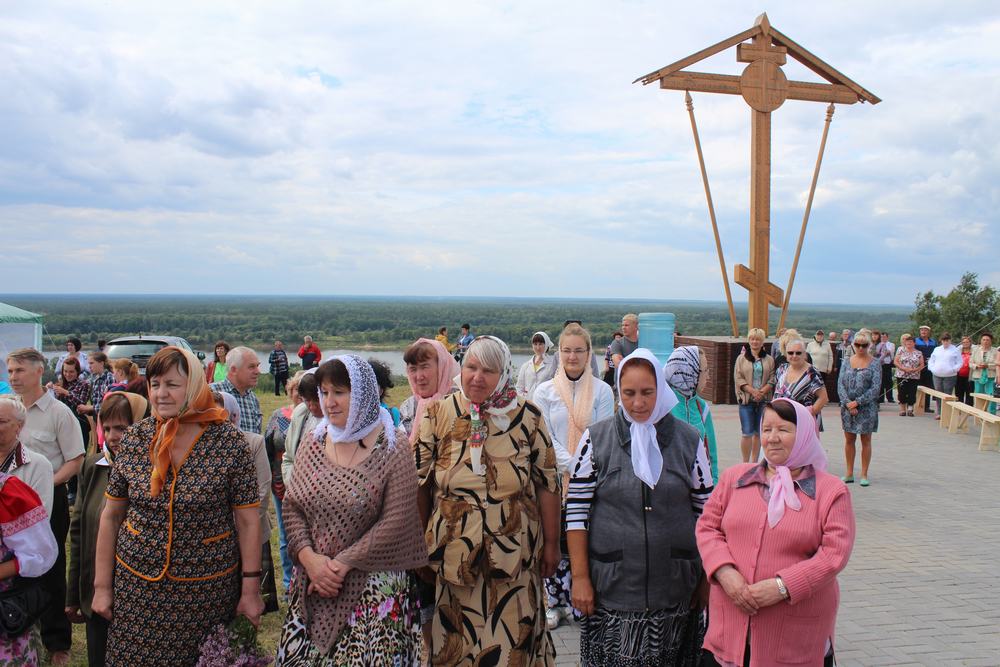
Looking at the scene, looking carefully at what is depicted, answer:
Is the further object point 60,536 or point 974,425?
point 974,425

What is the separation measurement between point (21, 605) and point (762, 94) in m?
13.8

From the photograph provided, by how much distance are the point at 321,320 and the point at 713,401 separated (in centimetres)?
8023

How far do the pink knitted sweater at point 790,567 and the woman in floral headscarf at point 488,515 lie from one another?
2.56ft

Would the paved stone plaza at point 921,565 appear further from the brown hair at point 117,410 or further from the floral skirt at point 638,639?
the brown hair at point 117,410

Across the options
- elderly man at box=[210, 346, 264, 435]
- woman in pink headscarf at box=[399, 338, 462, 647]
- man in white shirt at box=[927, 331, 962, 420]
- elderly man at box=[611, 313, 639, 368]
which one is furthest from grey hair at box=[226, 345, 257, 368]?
man in white shirt at box=[927, 331, 962, 420]

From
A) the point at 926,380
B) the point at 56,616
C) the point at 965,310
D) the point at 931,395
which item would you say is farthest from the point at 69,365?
the point at 965,310

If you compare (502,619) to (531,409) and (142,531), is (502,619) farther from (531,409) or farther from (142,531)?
(142,531)

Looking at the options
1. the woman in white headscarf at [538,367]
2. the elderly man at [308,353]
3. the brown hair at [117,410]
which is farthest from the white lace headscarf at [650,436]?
the elderly man at [308,353]

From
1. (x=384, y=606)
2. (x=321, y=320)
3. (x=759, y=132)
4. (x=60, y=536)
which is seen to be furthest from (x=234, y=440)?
(x=321, y=320)

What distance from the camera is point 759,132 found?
1436cm

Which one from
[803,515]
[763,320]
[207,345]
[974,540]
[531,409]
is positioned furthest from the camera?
[207,345]

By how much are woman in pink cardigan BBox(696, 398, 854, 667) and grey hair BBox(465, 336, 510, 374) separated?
1.12 meters

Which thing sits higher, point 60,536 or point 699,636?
point 60,536

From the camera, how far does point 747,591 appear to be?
3.05 m
